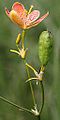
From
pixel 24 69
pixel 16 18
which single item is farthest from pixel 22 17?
pixel 24 69

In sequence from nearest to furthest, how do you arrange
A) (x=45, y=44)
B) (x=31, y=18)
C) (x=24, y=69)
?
1. (x=45, y=44)
2. (x=31, y=18)
3. (x=24, y=69)

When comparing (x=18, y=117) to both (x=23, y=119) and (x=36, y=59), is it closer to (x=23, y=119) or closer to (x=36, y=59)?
(x=23, y=119)

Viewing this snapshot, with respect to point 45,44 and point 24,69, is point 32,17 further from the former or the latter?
point 24,69

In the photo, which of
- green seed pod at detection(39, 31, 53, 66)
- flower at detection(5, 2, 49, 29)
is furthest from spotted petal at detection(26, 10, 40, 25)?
green seed pod at detection(39, 31, 53, 66)

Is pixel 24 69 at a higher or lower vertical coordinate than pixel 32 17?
lower

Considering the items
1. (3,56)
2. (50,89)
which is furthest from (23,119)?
(3,56)
